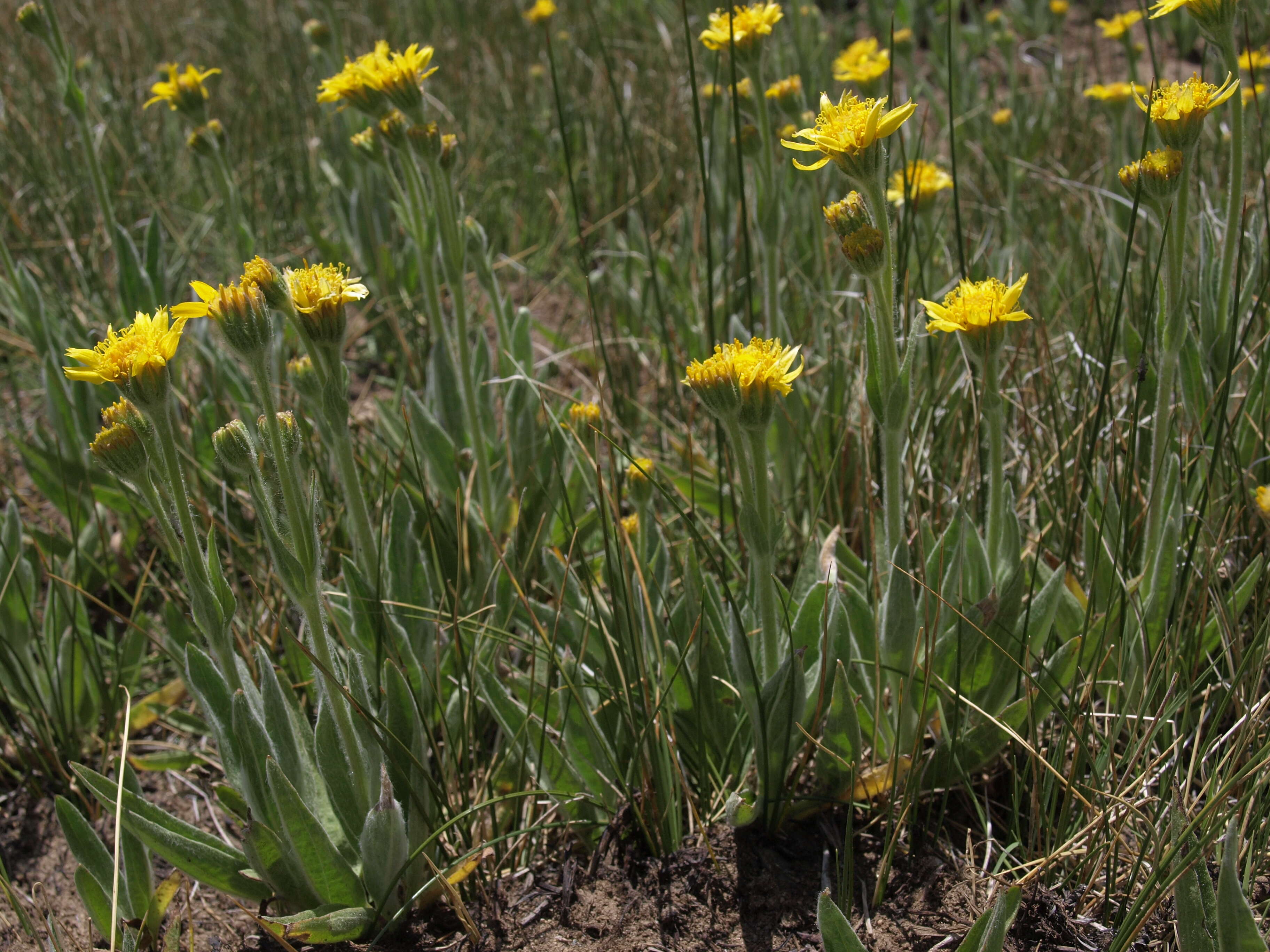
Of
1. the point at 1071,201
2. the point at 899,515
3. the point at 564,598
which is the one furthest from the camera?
the point at 1071,201

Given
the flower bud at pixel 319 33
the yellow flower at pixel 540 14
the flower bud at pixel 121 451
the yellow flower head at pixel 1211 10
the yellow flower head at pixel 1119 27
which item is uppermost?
the flower bud at pixel 319 33

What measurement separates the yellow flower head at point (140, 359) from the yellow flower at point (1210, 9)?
172 cm

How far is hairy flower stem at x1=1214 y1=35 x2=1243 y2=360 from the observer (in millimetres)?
1742

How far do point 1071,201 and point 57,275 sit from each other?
4.25m

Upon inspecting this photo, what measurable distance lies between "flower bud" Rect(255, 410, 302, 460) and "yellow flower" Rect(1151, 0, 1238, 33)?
5.29 feet

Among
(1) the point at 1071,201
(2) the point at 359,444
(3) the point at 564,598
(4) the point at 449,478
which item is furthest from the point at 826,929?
(1) the point at 1071,201

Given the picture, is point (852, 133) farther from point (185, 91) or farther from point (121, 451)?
point (185, 91)

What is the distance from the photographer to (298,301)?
1565mm

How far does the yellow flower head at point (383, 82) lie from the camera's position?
227cm

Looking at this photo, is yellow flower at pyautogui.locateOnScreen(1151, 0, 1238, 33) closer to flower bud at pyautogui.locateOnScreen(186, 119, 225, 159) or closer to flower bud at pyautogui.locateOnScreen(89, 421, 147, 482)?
flower bud at pyautogui.locateOnScreen(89, 421, 147, 482)

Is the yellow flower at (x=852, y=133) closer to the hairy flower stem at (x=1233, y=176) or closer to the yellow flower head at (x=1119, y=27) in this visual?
the hairy flower stem at (x=1233, y=176)

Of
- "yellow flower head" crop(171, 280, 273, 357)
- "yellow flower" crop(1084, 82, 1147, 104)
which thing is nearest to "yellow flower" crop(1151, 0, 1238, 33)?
"yellow flower head" crop(171, 280, 273, 357)

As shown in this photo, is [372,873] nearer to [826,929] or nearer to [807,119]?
[826,929]

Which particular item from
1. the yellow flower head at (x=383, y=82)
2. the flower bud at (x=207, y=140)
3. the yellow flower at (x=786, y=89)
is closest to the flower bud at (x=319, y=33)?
the flower bud at (x=207, y=140)
